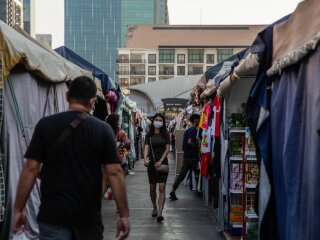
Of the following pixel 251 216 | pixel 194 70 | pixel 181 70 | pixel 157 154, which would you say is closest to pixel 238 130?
pixel 251 216

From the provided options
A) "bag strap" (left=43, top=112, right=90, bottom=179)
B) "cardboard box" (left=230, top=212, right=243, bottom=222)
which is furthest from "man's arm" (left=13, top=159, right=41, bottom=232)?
"cardboard box" (left=230, top=212, right=243, bottom=222)

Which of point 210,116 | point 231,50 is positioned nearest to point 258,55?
point 210,116

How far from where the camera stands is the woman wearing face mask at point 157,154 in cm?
987

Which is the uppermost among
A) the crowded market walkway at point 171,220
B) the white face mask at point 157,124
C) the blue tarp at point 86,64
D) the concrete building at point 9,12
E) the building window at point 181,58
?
the concrete building at point 9,12

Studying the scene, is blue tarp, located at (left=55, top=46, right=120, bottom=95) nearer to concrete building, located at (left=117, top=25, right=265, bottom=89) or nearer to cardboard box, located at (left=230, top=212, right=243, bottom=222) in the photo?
cardboard box, located at (left=230, top=212, right=243, bottom=222)

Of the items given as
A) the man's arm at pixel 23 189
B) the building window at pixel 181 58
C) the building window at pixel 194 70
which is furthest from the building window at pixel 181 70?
the man's arm at pixel 23 189

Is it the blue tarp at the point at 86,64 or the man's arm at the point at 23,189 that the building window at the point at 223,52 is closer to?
the blue tarp at the point at 86,64

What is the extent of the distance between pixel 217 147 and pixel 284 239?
4.63 meters

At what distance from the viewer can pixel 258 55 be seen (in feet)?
18.0

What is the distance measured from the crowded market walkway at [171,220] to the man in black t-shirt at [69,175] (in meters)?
4.37

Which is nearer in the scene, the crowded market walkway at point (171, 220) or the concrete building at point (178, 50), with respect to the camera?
the crowded market walkway at point (171, 220)

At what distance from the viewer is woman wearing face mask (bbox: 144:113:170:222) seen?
987 centimetres

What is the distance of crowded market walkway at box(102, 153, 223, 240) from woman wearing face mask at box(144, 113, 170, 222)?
1.23 feet

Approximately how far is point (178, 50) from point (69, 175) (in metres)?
109
